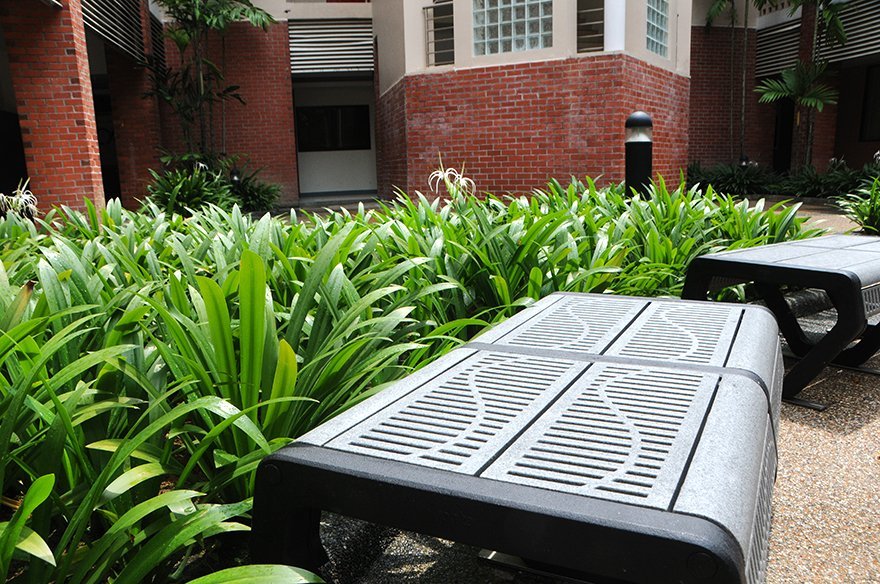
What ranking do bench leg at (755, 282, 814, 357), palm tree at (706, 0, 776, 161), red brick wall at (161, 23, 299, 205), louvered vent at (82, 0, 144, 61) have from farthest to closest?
1. palm tree at (706, 0, 776, 161)
2. red brick wall at (161, 23, 299, 205)
3. louvered vent at (82, 0, 144, 61)
4. bench leg at (755, 282, 814, 357)

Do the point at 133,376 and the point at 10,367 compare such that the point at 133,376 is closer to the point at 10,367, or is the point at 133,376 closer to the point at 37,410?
the point at 37,410

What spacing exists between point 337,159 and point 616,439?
57.1ft

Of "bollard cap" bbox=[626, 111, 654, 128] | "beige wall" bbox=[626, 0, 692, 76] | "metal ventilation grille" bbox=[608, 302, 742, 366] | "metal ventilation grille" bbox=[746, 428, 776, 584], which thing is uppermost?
"beige wall" bbox=[626, 0, 692, 76]

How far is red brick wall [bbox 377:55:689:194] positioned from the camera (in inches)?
354

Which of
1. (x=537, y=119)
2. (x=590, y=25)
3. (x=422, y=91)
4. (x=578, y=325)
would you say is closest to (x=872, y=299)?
(x=578, y=325)

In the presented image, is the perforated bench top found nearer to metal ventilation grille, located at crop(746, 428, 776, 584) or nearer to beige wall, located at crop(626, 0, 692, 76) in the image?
metal ventilation grille, located at crop(746, 428, 776, 584)

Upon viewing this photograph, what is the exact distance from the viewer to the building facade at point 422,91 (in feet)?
25.0

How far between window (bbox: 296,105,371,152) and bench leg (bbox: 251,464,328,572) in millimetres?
17312

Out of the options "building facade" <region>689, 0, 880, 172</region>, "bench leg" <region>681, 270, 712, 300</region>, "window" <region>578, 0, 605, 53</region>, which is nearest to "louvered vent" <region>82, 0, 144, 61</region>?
"window" <region>578, 0, 605, 53</region>

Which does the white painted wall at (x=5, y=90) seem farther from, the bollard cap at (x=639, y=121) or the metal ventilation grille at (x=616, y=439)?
the metal ventilation grille at (x=616, y=439)

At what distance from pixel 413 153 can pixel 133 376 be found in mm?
9228

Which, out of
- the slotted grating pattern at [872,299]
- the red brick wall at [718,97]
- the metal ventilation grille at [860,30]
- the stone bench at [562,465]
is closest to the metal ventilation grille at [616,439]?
the stone bench at [562,465]

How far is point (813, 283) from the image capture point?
2475 millimetres

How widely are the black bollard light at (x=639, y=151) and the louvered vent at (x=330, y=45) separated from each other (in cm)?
1073
